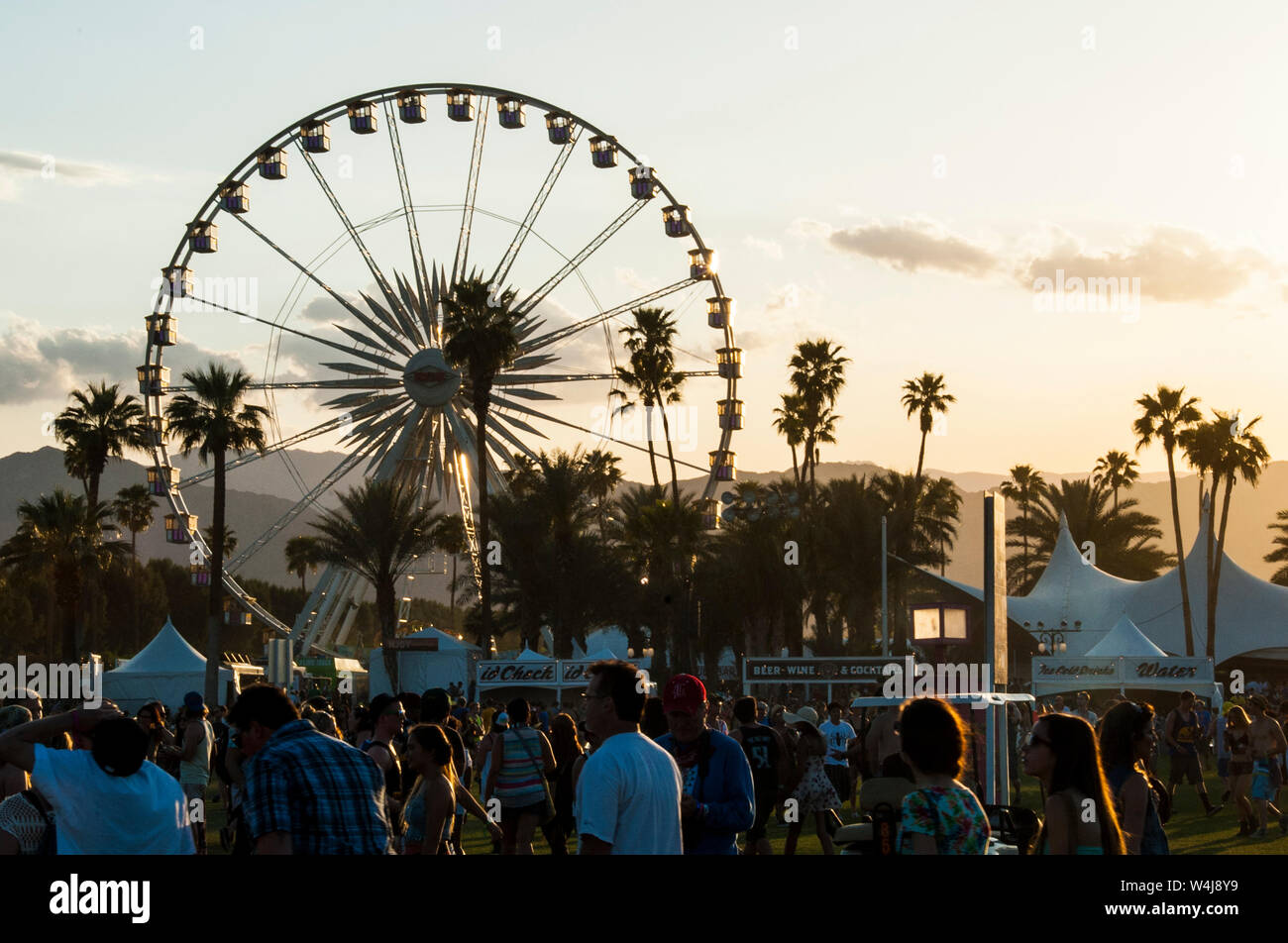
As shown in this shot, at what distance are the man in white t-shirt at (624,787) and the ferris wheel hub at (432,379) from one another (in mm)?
44121

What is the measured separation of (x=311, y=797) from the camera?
18.3ft

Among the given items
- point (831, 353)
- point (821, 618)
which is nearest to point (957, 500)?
point (831, 353)

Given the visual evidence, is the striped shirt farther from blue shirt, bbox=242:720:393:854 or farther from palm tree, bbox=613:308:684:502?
palm tree, bbox=613:308:684:502

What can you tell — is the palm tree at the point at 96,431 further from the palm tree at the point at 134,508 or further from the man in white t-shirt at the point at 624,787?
the man in white t-shirt at the point at 624,787

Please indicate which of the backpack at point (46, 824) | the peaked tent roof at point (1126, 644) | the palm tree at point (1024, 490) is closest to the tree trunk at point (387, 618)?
the peaked tent roof at point (1126, 644)

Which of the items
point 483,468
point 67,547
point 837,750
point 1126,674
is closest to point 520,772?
point 837,750

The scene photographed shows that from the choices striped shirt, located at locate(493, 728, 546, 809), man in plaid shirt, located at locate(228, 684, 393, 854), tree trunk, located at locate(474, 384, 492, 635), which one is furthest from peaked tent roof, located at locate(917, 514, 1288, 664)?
man in plaid shirt, located at locate(228, 684, 393, 854)

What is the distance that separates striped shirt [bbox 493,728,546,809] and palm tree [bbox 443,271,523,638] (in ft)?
116

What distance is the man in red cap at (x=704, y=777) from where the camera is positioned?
7672 mm

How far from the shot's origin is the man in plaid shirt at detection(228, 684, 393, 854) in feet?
18.1

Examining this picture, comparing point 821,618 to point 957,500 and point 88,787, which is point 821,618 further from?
point 88,787
